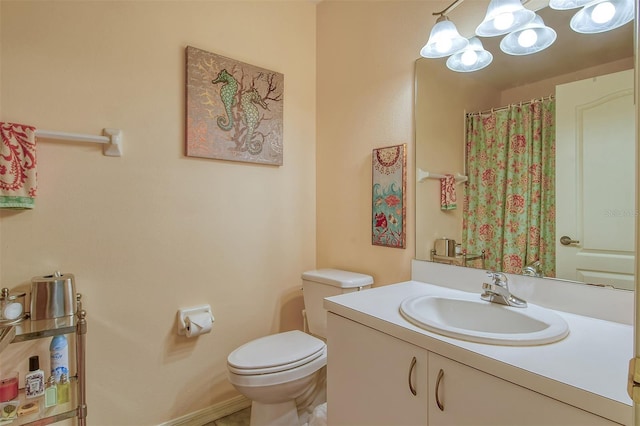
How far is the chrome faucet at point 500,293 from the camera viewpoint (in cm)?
108

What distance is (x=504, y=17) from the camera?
113cm

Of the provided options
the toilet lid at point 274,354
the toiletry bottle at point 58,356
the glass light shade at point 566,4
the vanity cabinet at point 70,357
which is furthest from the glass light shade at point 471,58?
the toiletry bottle at point 58,356

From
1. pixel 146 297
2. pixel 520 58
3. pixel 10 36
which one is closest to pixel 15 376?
pixel 146 297

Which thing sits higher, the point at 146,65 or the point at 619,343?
the point at 146,65

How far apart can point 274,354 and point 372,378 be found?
0.61 metres

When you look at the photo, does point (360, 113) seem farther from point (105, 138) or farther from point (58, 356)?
point (58, 356)

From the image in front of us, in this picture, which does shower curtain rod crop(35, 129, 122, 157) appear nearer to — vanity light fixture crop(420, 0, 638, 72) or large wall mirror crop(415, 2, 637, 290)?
vanity light fixture crop(420, 0, 638, 72)

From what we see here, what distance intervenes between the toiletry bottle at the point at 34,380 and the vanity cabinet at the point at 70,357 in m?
0.04

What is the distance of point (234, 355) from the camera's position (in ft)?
4.78

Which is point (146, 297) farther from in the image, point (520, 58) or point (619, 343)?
point (520, 58)

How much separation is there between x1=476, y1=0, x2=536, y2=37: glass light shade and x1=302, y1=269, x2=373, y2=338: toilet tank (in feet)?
3.99

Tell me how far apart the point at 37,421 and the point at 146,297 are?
0.55 metres

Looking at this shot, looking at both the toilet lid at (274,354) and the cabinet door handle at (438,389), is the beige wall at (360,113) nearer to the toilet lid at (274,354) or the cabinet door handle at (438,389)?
the toilet lid at (274,354)

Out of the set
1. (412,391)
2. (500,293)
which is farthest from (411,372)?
(500,293)
